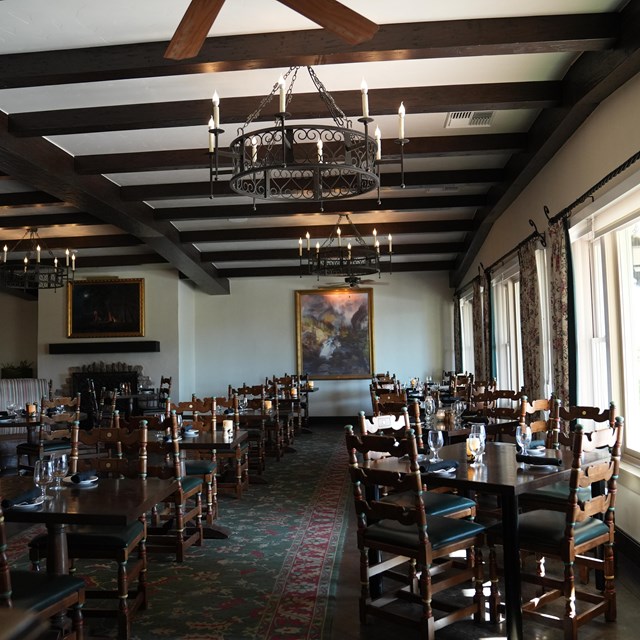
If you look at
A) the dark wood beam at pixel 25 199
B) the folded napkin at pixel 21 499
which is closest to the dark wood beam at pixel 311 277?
the dark wood beam at pixel 25 199

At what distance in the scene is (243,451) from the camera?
23.7ft

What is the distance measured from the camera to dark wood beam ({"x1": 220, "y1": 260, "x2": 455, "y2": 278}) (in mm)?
13398

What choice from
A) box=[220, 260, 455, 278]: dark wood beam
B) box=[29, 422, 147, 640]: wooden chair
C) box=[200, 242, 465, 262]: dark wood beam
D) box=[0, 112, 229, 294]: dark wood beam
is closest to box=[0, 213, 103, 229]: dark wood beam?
box=[0, 112, 229, 294]: dark wood beam

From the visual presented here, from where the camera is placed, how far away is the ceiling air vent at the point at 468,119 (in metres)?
6.18

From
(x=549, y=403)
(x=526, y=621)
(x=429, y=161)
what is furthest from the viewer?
(x=429, y=161)

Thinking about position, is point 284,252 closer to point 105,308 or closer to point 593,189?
point 105,308

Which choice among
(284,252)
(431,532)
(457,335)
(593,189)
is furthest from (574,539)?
(457,335)

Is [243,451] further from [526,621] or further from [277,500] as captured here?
[526,621]

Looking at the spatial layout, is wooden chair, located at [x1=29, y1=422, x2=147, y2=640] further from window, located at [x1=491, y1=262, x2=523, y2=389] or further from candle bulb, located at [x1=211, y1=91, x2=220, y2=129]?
window, located at [x1=491, y1=262, x2=523, y2=389]

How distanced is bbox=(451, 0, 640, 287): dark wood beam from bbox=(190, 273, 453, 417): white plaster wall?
18.2 feet

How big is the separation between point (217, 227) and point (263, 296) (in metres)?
3.63

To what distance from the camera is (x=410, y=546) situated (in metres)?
3.23

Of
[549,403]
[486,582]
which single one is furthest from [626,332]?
[486,582]

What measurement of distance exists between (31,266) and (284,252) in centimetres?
439
